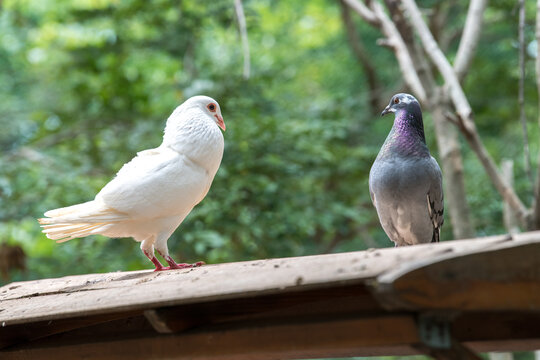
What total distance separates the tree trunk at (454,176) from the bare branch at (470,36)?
332 mm

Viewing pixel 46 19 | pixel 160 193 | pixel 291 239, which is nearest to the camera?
pixel 160 193

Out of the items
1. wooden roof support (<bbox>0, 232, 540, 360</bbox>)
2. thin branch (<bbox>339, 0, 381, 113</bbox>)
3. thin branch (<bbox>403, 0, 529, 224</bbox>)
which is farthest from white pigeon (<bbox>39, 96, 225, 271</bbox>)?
thin branch (<bbox>339, 0, 381, 113</bbox>)

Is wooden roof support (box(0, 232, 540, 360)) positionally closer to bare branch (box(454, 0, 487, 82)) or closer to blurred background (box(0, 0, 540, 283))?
blurred background (box(0, 0, 540, 283))

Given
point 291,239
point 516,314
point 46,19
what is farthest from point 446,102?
point 46,19

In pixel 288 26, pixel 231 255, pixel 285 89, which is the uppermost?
pixel 288 26

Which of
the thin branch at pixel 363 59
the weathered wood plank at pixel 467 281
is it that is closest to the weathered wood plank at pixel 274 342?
the weathered wood plank at pixel 467 281

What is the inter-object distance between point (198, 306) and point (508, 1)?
19.5 feet

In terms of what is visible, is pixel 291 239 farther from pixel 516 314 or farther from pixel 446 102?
pixel 516 314

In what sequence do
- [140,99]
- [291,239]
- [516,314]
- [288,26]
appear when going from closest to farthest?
[516,314] → [291,239] → [140,99] → [288,26]

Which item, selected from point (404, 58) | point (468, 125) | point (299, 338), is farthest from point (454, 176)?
point (299, 338)

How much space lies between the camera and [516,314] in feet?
7.18

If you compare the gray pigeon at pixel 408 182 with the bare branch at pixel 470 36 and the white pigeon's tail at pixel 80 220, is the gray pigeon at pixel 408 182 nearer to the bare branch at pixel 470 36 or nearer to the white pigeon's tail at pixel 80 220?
the white pigeon's tail at pixel 80 220

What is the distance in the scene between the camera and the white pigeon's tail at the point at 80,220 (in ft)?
10.1

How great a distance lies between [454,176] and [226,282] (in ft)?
11.9
